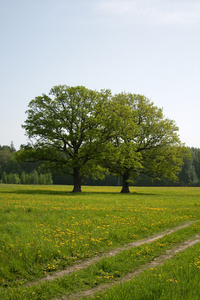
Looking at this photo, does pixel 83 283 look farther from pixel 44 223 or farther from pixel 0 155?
pixel 0 155

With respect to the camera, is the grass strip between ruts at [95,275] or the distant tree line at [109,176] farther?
the distant tree line at [109,176]

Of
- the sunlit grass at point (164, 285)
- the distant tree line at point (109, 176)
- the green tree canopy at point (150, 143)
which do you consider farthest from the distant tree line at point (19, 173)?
the sunlit grass at point (164, 285)

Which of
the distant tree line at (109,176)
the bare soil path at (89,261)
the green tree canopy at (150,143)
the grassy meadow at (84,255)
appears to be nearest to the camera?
the grassy meadow at (84,255)

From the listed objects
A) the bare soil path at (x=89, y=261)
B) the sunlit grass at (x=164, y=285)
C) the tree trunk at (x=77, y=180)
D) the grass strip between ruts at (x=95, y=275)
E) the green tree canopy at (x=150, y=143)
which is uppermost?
the green tree canopy at (x=150, y=143)

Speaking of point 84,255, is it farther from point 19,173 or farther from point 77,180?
point 19,173

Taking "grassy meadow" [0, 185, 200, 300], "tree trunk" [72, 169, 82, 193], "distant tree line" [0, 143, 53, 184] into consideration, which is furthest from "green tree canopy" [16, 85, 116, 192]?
"distant tree line" [0, 143, 53, 184]

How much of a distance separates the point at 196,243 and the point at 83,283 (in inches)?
243

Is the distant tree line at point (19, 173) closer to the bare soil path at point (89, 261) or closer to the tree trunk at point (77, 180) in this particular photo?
the tree trunk at point (77, 180)

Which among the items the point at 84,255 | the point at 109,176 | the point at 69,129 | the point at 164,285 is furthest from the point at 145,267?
the point at 109,176

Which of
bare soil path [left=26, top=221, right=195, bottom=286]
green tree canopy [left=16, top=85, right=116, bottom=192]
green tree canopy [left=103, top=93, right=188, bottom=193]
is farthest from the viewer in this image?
green tree canopy [left=103, top=93, right=188, bottom=193]

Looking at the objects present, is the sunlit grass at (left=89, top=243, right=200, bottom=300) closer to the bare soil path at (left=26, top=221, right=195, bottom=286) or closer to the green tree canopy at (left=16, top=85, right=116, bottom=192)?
the bare soil path at (left=26, top=221, right=195, bottom=286)

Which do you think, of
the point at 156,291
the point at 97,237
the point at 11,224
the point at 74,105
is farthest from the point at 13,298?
the point at 74,105

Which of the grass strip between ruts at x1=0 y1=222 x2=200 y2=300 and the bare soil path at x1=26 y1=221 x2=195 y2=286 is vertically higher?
the grass strip between ruts at x1=0 y1=222 x2=200 y2=300

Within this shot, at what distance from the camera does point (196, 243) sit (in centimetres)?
1134
